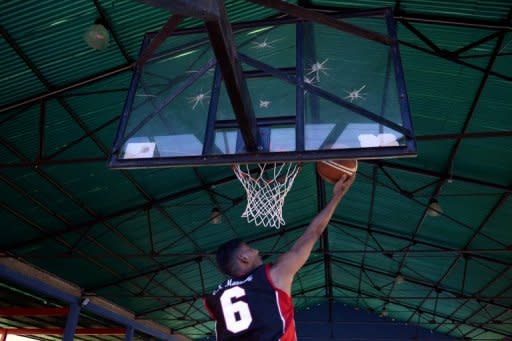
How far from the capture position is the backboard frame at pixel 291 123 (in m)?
4.61

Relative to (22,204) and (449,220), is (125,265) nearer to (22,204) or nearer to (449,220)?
(22,204)

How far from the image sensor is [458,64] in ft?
25.7

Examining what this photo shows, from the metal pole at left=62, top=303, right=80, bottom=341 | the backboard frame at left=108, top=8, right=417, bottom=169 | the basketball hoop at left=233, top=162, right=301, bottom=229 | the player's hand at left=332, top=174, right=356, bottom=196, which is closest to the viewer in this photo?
the player's hand at left=332, top=174, right=356, bottom=196

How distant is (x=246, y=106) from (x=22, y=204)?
→ 28.6 feet

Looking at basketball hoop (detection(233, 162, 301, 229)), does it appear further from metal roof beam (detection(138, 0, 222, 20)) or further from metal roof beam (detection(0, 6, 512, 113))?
metal roof beam (detection(138, 0, 222, 20))

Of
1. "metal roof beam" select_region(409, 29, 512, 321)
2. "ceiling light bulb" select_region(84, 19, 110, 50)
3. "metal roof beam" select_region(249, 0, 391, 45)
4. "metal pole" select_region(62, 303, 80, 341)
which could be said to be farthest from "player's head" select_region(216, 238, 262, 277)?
"metal pole" select_region(62, 303, 80, 341)

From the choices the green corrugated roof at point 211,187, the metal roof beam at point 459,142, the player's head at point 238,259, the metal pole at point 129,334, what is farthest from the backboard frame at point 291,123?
the metal pole at point 129,334

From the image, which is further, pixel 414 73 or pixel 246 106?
pixel 414 73

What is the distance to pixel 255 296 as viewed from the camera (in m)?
2.29

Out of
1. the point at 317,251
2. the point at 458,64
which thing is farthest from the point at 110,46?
the point at 317,251

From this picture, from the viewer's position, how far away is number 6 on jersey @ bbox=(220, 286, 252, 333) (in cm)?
229

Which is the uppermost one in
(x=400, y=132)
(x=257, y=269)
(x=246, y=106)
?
(x=246, y=106)

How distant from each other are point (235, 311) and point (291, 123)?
126 inches

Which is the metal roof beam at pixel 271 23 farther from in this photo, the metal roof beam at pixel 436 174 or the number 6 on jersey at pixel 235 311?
the metal roof beam at pixel 436 174
